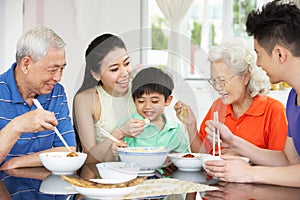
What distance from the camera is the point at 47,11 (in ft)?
13.8

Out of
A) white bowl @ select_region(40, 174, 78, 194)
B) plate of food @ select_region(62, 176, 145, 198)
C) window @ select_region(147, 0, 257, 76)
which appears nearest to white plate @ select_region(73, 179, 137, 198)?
plate of food @ select_region(62, 176, 145, 198)

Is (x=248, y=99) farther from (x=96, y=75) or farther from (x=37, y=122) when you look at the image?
(x=37, y=122)

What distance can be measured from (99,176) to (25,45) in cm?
69

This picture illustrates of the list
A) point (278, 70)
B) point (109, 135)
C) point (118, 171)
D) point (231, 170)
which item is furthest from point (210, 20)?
point (118, 171)

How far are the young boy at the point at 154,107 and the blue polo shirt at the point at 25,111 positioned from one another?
20.9 inches

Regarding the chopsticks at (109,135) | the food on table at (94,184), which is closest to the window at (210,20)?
the chopsticks at (109,135)

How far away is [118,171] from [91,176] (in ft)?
0.47

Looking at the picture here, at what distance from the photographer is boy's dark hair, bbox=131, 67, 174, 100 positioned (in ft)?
5.15

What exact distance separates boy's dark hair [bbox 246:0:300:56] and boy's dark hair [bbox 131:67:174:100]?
359mm

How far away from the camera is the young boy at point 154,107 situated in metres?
1.56

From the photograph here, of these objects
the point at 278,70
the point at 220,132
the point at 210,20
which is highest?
the point at 210,20

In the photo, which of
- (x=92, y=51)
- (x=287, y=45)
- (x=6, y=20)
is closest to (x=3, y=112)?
(x=92, y=51)

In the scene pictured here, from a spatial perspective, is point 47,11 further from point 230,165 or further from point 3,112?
point 230,165

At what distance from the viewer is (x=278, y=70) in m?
1.70
